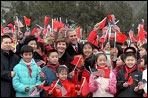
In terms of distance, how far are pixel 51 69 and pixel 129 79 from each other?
1.23 meters

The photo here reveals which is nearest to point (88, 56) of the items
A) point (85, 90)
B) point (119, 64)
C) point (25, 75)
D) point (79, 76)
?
point (79, 76)

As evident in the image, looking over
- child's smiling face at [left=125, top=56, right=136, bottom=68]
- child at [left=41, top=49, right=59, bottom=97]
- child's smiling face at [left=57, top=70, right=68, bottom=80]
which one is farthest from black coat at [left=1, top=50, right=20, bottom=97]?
child's smiling face at [left=125, top=56, right=136, bottom=68]

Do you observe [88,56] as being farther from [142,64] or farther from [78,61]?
[142,64]

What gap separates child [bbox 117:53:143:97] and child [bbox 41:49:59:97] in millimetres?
1010

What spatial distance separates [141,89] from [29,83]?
5.50ft

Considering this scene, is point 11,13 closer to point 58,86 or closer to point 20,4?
point 20,4

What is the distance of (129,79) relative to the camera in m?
4.39

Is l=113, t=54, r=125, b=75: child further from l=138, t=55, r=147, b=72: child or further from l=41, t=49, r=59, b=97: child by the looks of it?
l=41, t=49, r=59, b=97: child

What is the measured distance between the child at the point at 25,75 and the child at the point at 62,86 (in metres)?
0.26

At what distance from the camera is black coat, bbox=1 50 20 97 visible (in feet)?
14.6

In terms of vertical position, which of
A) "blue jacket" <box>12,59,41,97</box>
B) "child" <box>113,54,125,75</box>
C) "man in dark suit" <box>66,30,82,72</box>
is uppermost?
"man in dark suit" <box>66,30,82,72</box>

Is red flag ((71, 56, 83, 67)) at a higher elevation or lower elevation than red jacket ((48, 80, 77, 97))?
higher

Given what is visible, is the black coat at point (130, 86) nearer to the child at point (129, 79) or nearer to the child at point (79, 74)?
the child at point (129, 79)

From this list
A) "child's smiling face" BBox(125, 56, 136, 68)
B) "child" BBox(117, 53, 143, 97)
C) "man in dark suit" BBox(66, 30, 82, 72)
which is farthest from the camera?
"man in dark suit" BBox(66, 30, 82, 72)
